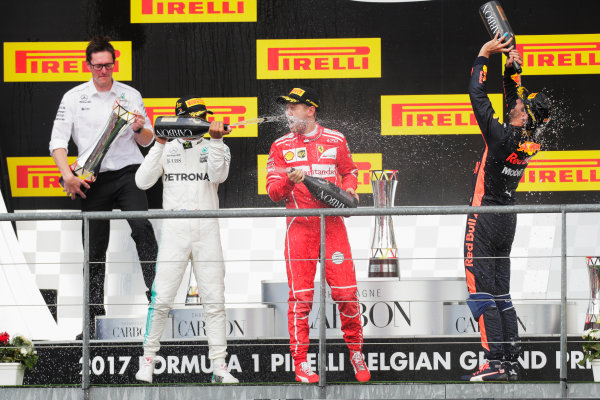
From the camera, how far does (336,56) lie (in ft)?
19.5

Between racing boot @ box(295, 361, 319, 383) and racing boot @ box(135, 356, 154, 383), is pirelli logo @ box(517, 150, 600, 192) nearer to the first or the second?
racing boot @ box(295, 361, 319, 383)

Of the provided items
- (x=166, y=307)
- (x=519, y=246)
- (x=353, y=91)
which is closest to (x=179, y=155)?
(x=166, y=307)

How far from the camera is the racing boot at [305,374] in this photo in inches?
171

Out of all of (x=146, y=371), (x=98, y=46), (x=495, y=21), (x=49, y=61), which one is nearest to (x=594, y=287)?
(x=495, y=21)

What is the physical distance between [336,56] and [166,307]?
2.19 metres

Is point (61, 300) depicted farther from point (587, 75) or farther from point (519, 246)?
point (587, 75)

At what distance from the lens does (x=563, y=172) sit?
5.90m

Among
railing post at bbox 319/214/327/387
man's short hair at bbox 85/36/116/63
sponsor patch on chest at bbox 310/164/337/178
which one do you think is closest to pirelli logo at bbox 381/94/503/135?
sponsor patch on chest at bbox 310/164/337/178

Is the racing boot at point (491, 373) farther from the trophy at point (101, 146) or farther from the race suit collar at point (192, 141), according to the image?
the trophy at point (101, 146)

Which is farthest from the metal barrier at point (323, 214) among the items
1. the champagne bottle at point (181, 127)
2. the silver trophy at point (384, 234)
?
the silver trophy at point (384, 234)

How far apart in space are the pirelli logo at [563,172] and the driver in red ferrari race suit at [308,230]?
1581 mm

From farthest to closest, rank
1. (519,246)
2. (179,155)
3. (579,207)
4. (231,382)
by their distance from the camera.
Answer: (519,246) < (179,155) < (231,382) < (579,207)

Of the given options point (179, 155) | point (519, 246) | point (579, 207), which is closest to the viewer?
point (579, 207)

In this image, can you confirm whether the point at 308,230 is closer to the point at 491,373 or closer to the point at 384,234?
the point at 384,234
